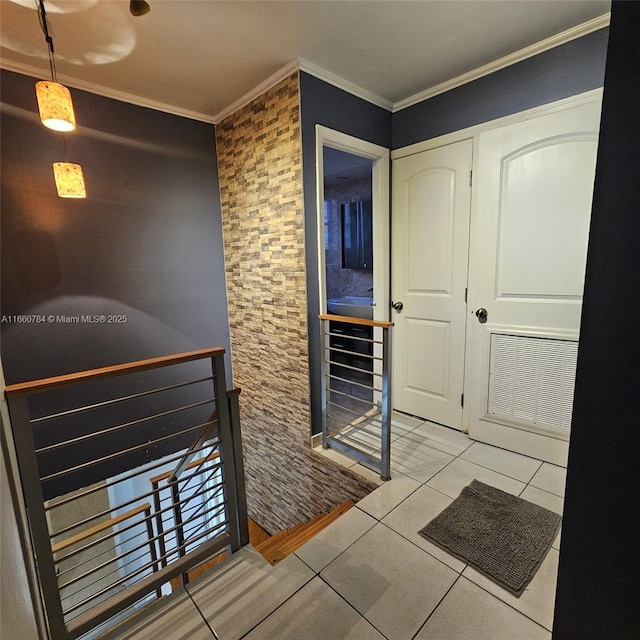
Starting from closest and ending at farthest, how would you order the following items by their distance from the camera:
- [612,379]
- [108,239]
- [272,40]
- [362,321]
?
[612,379] → [272,40] → [362,321] → [108,239]

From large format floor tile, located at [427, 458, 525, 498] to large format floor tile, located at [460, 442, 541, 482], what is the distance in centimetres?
5

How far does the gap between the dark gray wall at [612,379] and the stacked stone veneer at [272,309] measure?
5.58 ft

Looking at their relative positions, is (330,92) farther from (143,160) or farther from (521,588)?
(521,588)

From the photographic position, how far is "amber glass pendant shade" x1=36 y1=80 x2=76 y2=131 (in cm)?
144

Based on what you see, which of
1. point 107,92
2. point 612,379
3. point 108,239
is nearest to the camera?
point 612,379

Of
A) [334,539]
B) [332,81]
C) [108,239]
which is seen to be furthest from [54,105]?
[334,539]

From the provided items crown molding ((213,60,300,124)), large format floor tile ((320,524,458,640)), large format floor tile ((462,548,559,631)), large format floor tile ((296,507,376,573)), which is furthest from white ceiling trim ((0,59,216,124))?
large format floor tile ((462,548,559,631))

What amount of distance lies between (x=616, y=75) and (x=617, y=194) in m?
0.17

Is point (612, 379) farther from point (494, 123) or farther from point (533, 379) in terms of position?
point (494, 123)

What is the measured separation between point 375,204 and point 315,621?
8.62 ft

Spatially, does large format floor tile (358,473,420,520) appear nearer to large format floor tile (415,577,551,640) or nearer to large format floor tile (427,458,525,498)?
large format floor tile (427,458,525,498)

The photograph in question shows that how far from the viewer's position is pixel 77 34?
6.17ft

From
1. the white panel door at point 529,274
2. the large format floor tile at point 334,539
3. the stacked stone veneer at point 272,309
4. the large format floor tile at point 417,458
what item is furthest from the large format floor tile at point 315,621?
the white panel door at point 529,274

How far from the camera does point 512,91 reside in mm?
2150
